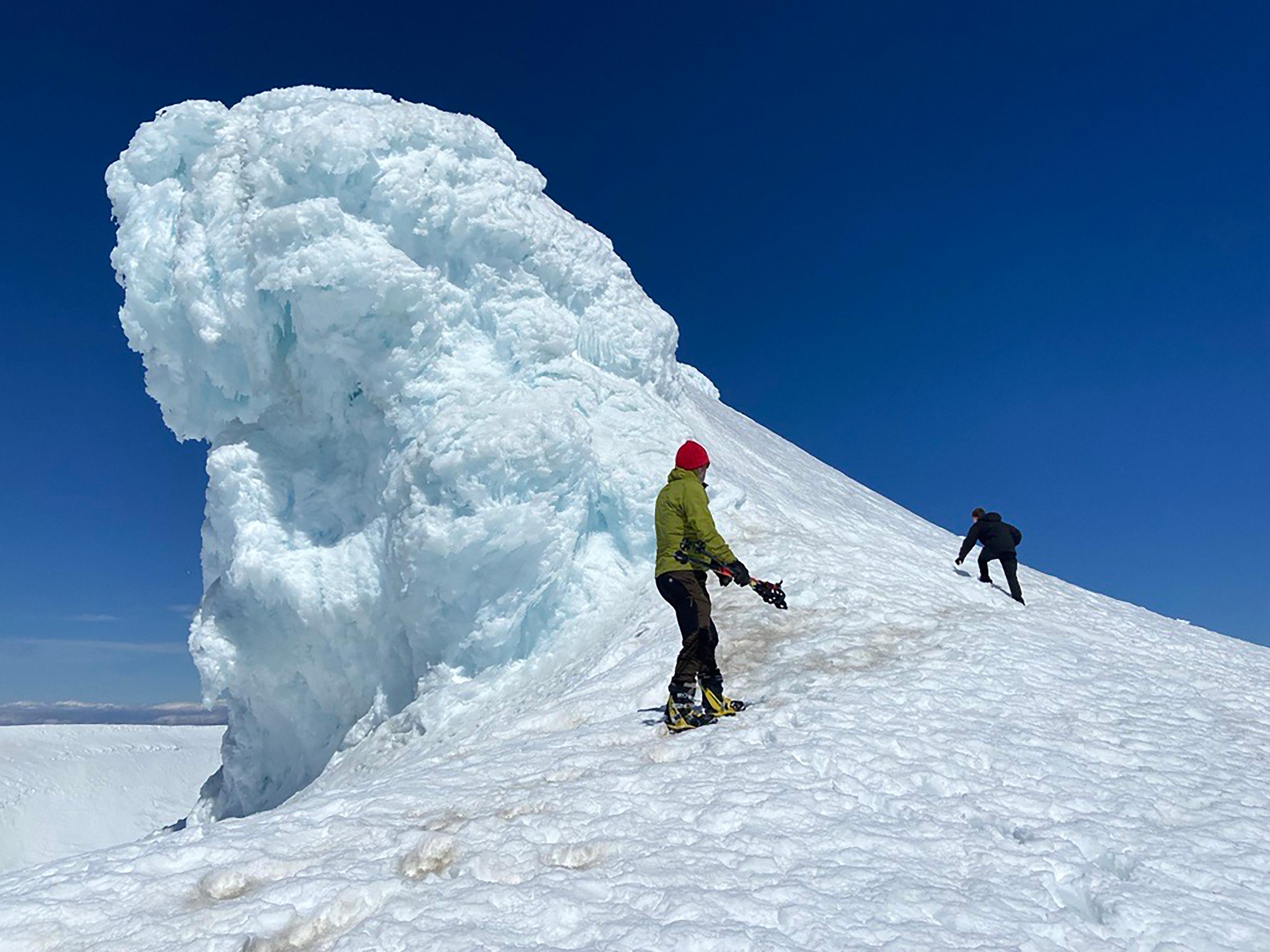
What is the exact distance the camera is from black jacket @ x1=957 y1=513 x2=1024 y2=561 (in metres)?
12.2

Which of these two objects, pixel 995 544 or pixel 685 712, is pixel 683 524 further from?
pixel 995 544

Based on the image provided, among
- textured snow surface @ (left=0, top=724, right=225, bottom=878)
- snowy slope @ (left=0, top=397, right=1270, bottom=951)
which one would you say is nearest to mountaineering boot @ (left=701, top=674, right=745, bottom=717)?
snowy slope @ (left=0, top=397, right=1270, bottom=951)

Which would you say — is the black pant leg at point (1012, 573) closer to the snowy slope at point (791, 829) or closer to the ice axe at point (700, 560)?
the snowy slope at point (791, 829)

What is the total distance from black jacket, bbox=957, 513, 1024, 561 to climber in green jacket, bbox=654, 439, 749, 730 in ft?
→ 22.4

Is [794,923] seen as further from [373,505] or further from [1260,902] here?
[373,505]

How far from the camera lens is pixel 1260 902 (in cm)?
423

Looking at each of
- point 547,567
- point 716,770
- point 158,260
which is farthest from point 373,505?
point 716,770

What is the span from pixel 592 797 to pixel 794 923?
1712mm

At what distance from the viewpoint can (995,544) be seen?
12336 mm

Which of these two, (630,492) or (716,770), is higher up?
(630,492)

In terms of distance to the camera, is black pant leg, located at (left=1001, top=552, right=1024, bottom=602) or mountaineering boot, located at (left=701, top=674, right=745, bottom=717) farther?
black pant leg, located at (left=1001, top=552, right=1024, bottom=602)

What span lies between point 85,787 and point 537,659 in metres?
25.4

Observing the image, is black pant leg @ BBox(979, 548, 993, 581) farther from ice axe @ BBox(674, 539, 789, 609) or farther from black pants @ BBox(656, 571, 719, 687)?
black pants @ BBox(656, 571, 719, 687)

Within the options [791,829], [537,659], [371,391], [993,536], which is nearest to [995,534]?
[993,536]
